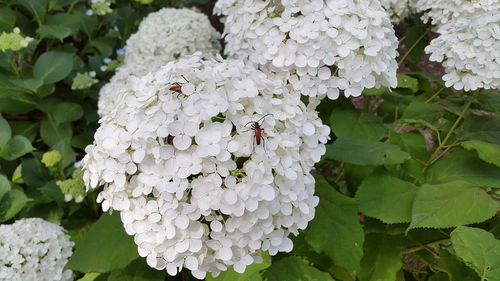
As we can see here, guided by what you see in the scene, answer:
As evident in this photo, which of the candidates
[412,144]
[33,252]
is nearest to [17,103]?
[33,252]

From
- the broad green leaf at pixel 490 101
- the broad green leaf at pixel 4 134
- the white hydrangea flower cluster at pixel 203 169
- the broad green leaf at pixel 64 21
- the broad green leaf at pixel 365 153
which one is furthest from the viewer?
the broad green leaf at pixel 64 21

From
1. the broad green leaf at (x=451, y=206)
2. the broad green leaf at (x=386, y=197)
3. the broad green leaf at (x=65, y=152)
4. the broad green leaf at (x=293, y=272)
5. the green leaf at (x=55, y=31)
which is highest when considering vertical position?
the broad green leaf at (x=451, y=206)

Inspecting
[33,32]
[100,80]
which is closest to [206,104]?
→ [100,80]

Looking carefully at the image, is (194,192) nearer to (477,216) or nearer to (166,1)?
(477,216)

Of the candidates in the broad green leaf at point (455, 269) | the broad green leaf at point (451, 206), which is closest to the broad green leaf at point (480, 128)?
the broad green leaf at point (451, 206)

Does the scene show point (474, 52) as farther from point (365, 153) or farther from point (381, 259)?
point (381, 259)

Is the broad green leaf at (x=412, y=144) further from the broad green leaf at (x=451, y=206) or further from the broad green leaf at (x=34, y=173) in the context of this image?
the broad green leaf at (x=34, y=173)
